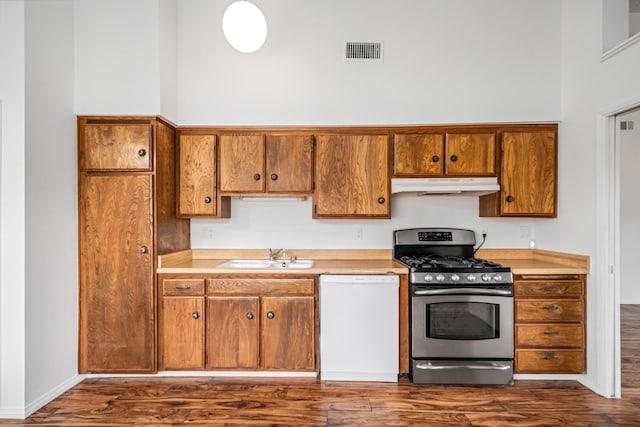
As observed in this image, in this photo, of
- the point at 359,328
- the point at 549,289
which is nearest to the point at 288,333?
the point at 359,328

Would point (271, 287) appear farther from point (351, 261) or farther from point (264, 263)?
point (351, 261)

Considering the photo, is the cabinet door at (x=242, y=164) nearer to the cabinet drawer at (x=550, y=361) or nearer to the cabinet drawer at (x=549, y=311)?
the cabinet drawer at (x=549, y=311)

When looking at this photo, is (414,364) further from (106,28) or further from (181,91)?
(106,28)

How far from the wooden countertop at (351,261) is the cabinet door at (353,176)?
18.8 inches

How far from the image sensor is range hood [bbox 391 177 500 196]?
11.0 feet

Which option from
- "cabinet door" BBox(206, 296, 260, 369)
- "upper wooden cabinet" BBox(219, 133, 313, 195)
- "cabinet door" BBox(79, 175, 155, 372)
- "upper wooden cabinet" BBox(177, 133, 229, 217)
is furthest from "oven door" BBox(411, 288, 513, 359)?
"cabinet door" BBox(79, 175, 155, 372)

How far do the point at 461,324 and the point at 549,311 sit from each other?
0.71 meters

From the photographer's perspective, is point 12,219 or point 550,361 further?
point 550,361

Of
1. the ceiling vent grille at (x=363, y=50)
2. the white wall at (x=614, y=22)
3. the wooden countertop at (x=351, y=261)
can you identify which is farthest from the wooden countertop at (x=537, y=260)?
the ceiling vent grille at (x=363, y=50)

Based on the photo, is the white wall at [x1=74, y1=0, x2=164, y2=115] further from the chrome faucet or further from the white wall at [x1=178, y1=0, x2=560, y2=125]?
the chrome faucet

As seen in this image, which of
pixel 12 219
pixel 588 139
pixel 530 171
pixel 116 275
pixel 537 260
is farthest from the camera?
pixel 537 260

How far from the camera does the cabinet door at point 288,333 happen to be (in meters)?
3.17

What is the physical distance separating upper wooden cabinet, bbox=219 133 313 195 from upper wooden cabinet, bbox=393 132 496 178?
813 millimetres

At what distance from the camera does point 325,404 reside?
A: 2.77 metres
